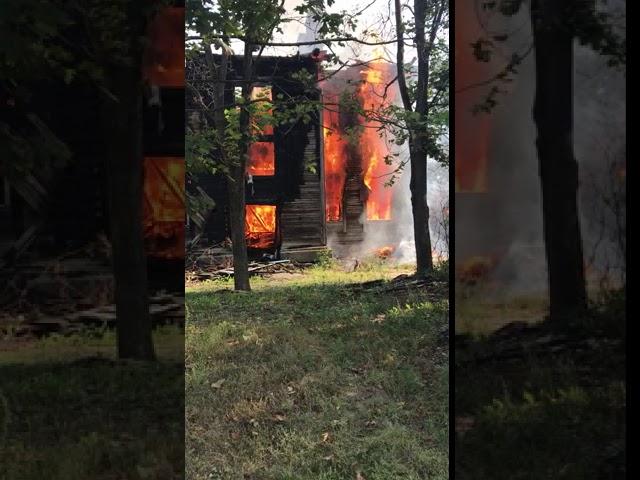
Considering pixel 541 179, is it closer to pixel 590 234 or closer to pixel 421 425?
pixel 590 234

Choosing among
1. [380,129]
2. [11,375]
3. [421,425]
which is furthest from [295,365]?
[11,375]

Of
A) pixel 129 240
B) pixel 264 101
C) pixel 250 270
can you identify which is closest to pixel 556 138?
pixel 129 240

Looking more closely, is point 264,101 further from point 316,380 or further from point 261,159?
point 316,380

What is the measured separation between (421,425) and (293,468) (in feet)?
3.59

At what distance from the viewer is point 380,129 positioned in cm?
547

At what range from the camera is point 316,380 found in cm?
459

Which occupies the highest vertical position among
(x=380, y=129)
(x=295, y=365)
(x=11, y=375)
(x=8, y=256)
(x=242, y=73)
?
(x=242, y=73)

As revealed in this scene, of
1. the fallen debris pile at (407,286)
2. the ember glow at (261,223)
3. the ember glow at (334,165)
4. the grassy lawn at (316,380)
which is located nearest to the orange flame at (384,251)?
the grassy lawn at (316,380)

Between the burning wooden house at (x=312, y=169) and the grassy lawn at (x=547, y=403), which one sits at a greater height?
the burning wooden house at (x=312, y=169)

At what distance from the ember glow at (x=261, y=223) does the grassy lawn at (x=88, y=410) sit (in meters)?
3.88

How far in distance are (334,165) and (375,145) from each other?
442 millimetres

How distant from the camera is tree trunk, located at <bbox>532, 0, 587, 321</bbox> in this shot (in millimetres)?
1721

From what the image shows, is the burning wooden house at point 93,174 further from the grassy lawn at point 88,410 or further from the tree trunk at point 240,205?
→ the tree trunk at point 240,205

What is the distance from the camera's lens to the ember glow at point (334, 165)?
5.40 m
